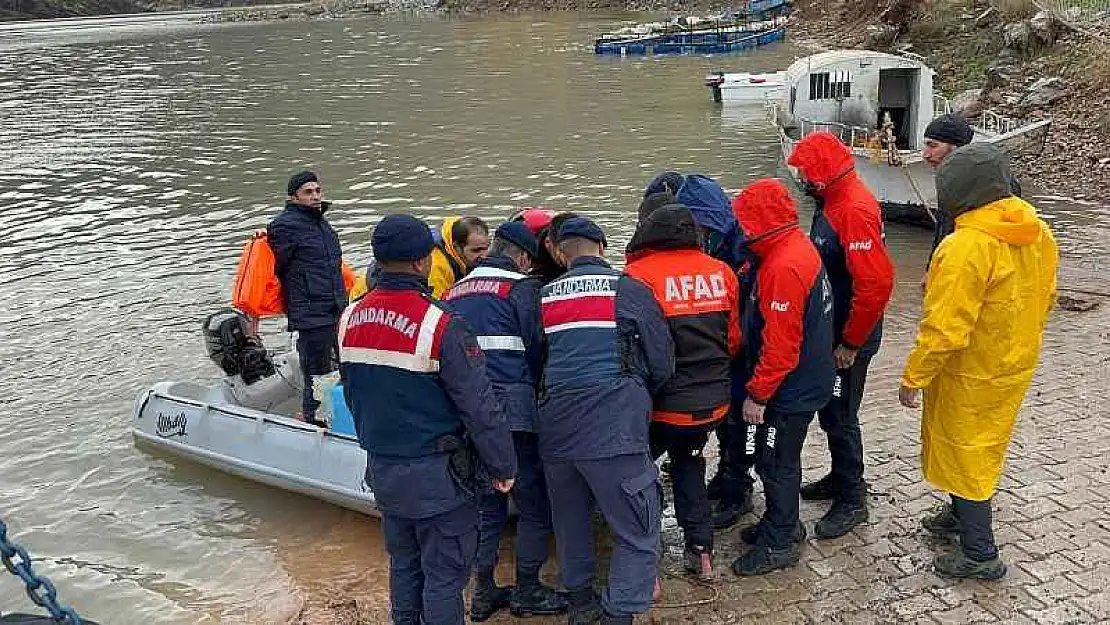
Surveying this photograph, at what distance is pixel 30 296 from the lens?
35.3 ft

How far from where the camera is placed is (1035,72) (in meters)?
16.7

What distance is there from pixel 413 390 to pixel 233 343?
3370mm

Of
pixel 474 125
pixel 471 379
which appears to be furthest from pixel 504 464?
pixel 474 125

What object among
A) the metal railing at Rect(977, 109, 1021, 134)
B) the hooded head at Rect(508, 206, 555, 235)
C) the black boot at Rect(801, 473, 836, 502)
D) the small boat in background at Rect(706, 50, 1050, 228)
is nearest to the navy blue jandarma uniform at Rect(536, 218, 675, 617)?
the hooded head at Rect(508, 206, 555, 235)

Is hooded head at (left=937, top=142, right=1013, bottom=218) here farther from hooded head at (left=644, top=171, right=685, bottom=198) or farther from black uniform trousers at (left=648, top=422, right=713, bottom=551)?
black uniform trousers at (left=648, top=422, right=713, bottom=551)

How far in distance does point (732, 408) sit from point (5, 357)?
7700 millimetres

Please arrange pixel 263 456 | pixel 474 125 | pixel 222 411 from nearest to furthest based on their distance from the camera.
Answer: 1. pixel 263 456
2. pixel 222 411
3. pixel 474 125

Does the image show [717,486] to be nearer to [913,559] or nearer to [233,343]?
[913,559]

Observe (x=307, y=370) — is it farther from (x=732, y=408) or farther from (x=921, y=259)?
(x=921, y=259)

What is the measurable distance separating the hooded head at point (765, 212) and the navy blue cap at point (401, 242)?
1476 mm

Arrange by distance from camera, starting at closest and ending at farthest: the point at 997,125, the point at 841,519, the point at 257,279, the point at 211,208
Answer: the point at 841,519
the point at 257,279
the point at 997,125
the point at 211,208

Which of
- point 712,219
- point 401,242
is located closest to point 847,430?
point 712,219

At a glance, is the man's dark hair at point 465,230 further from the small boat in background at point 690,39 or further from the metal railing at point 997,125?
the small boat in background at point 690,39

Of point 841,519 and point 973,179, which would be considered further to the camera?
point 841,519
